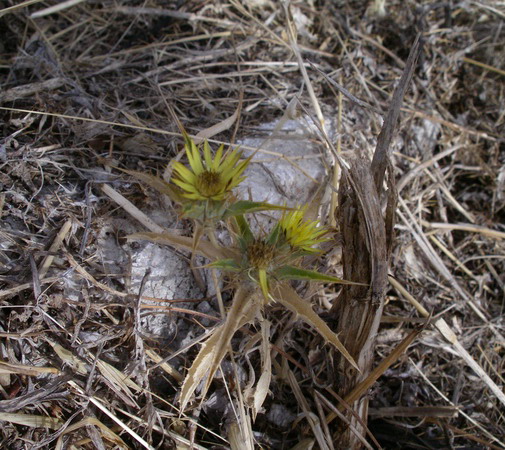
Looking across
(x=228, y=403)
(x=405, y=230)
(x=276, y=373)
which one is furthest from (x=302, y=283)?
(x=405, y=230)

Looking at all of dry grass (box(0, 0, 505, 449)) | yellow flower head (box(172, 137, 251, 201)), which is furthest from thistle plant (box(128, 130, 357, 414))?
dry grass (box(0, 0, 505, 449))

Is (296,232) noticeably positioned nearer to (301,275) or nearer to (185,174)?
(301,275)

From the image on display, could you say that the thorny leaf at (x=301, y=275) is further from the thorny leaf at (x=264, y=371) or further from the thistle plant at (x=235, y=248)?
A: the thorny leaf at (x=264, y=371)

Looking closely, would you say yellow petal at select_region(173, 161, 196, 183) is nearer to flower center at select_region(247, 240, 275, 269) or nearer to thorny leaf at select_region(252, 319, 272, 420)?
flower center at select_region(247, 240, 275, 269)

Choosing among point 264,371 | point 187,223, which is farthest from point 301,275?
point 187,223

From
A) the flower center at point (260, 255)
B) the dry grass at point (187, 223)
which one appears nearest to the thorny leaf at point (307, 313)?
the flower center at point (260, 255)
